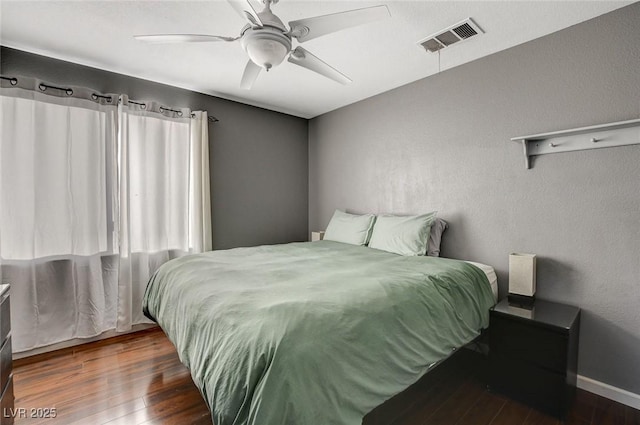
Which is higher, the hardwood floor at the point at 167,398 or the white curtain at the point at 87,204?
the white curtain at the point at 87,204

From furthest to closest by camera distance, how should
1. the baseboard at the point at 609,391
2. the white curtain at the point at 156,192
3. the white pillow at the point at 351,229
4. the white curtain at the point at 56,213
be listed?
the white pillow at the point at 351,229 → the white curtain at the point at 156,192 → the white curtain at the point at 56,213 → the baseboard at the point at 609,391

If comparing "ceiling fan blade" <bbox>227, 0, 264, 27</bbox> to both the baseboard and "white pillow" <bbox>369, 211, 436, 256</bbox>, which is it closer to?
"white pillow" <bbox>369, 211, 436, 256</bbox>

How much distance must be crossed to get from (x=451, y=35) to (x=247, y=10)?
62.5 inches

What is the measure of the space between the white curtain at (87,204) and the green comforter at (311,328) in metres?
0.92

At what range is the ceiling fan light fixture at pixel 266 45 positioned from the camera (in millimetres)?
1602

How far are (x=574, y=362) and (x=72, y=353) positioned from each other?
3.85 metres

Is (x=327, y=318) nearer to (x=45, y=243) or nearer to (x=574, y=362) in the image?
(x=574, y=362)

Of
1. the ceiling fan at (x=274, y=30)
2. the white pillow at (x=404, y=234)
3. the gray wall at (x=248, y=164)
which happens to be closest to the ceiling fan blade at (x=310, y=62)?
the ceiling fan at (x=274, y=30)

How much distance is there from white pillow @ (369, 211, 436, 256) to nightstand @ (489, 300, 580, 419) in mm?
760

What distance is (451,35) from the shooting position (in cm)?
221

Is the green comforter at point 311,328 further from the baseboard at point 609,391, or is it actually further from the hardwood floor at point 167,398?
the baseboard at point 609,391

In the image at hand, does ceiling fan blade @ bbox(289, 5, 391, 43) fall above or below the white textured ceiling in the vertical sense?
below

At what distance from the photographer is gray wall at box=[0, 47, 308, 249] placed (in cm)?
318

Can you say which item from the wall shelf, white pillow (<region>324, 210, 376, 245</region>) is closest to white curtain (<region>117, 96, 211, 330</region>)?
white pillow (<region>324, 210, 376, 245</region>)
